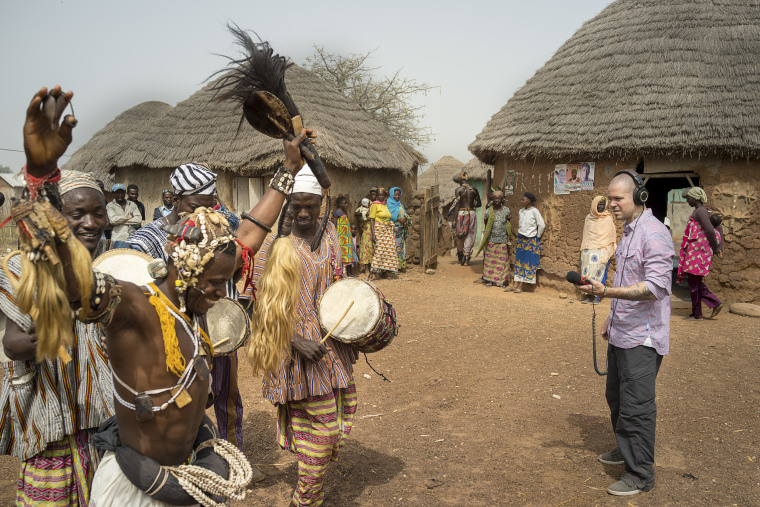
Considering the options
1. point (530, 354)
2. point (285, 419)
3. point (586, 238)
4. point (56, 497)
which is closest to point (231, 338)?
point (285, 419)

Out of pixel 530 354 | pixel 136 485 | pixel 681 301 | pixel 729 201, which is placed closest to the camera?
pixel 136 485

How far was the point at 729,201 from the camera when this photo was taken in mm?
9406

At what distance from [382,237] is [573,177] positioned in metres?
4.14

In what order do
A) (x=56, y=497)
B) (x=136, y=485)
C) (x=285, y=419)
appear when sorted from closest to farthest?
(x=136, y=485)
(x=56, y=497)
(x=285, y=419)

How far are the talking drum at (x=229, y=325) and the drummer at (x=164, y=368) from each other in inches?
38.7

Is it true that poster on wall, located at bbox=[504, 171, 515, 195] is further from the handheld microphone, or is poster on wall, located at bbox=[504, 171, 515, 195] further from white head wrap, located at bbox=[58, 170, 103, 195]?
white head wrap, located at bbox=[58, 170, 103, 195]

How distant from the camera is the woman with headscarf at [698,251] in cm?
848

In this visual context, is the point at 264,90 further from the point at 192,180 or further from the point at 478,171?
the point at 478,171

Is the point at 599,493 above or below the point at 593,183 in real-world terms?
below

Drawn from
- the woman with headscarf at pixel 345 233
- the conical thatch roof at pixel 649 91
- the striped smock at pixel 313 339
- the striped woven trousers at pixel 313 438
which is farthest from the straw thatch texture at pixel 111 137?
the striped woven trousers at pixel 313 438

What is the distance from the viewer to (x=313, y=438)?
3262 millimetres

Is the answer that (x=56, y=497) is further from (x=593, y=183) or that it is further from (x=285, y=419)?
(x=593, y=183)

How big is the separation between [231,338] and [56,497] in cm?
108

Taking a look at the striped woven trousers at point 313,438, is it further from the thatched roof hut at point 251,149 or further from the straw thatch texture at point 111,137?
the straw thatch texture at point 111,137
